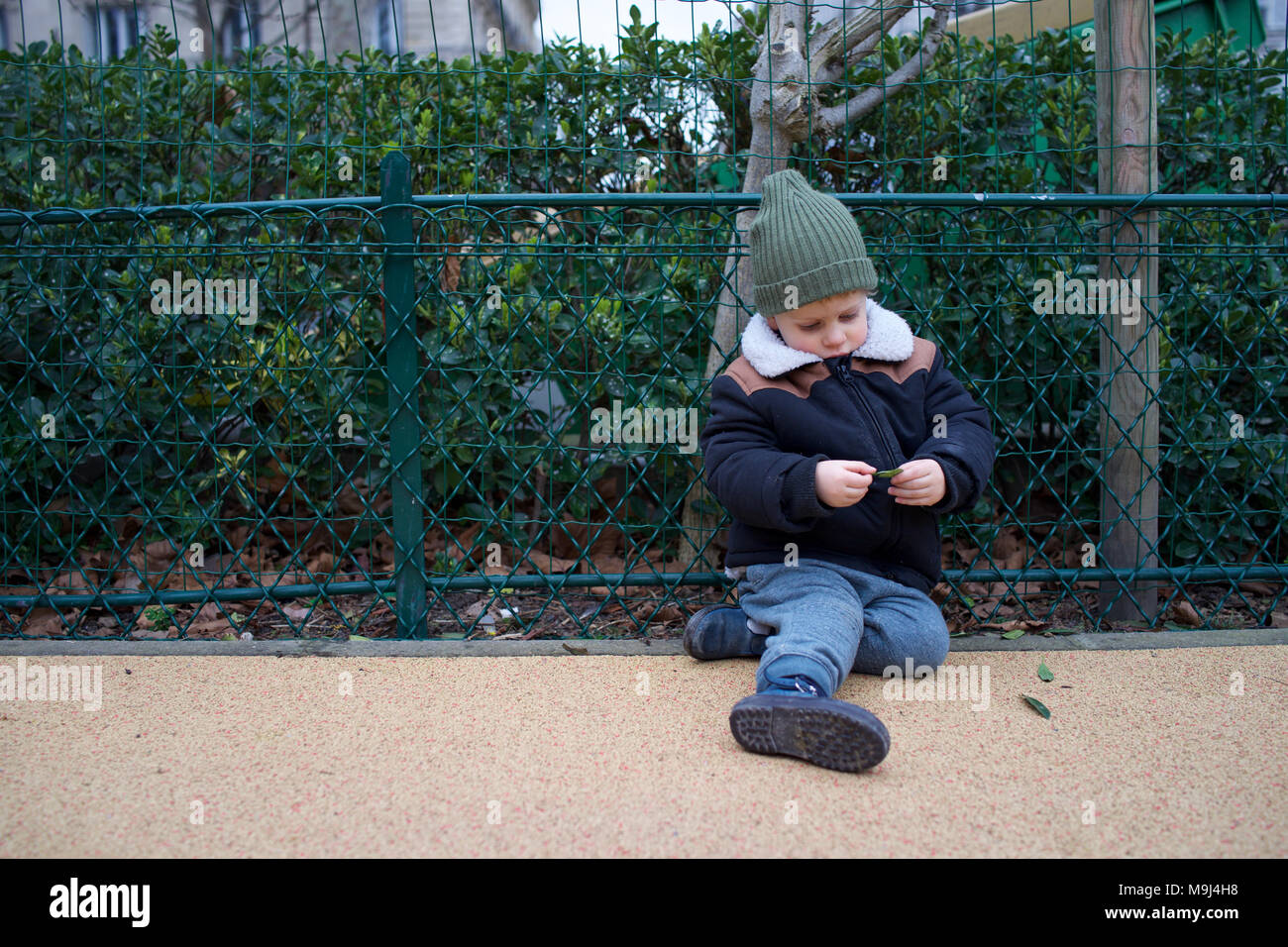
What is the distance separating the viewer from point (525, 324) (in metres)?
2.68

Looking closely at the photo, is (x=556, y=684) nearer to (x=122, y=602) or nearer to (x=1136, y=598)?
(x=122, y=602)

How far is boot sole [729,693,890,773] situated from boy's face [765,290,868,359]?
83 centimetres

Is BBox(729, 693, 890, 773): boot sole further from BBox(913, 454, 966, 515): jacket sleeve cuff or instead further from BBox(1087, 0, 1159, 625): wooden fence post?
BBox(1087, 0, 1159, 625): wooden fence post

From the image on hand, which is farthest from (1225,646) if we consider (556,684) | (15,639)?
(15,639)

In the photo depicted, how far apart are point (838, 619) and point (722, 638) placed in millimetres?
339

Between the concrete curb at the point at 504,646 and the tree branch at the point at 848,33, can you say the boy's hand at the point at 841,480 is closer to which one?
the concrete curb at the point at 504,646

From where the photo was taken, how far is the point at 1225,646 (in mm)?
2414

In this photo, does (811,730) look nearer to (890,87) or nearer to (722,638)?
(722,638)

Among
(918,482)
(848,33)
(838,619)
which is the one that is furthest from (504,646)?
(848,33)

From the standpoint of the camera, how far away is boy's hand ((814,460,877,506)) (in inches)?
79.0

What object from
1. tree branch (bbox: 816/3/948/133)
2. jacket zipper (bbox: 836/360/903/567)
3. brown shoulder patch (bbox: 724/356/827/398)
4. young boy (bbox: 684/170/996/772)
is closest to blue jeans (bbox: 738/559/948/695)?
young boy (bbox: 684/170/996/772)

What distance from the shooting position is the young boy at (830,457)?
6.89ft

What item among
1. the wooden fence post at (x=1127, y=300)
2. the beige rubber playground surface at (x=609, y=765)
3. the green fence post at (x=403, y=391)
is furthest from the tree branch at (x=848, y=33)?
the beige rubber playground surface at (x=609, y=765)

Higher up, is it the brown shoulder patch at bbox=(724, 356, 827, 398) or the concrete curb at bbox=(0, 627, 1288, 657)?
the brown shoulder patch at bbox=(724, 356, 827, 398)
